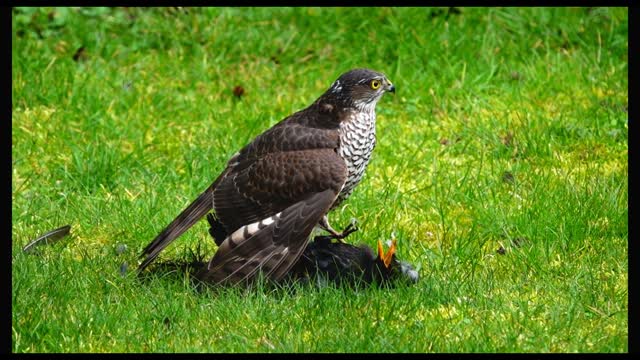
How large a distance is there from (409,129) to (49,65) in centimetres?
333

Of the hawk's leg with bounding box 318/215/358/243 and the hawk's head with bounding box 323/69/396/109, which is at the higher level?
the hawk's head with bounding box 323/69/396/109

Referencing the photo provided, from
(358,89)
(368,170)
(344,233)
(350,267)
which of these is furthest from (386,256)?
(368,170)

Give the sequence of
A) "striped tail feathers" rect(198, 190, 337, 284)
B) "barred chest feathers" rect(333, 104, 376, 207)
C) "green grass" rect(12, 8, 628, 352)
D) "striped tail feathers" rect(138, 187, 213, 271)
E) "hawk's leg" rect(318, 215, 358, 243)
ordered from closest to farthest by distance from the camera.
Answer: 1. "green grass" rect(12, 8, 628, 352)
2. "striped tail feathers" rect(198, 190, 337, 284)
3. "barred chest feathers" rect(333, 104, 376, 207)
4. "striped tail feathers" rect(138, 187, 213, 271)
5. "hawk's leg" rect(318, 215, 358, 243)

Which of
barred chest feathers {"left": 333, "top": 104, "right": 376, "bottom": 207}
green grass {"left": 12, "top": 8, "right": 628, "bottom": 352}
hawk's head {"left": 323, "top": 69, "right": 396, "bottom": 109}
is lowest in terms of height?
green grass {"left": 12, "top": 8, "right": 628, "bottom": 352}

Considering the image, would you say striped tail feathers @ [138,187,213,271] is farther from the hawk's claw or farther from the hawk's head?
the hawk's head

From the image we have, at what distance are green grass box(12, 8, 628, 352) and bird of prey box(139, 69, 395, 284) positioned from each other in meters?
0.25

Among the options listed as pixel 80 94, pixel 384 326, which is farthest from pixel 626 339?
pixel 80 94

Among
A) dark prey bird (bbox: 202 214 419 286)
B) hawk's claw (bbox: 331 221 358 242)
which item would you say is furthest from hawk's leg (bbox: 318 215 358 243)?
dark prey bird (bbox: 202 214 419 286)

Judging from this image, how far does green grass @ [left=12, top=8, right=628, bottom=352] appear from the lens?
607 centimetres

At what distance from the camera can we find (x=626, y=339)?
5867 mm

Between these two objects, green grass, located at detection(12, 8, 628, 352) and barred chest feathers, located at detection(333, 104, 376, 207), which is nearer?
green grass, located at detection(12, 8, 628, 352)

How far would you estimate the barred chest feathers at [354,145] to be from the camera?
A: 21.9 ft

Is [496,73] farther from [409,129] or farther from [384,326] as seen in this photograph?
[384,326]
